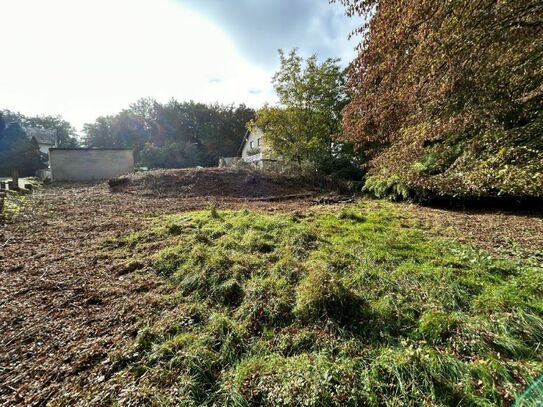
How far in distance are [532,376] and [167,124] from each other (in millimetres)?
44422

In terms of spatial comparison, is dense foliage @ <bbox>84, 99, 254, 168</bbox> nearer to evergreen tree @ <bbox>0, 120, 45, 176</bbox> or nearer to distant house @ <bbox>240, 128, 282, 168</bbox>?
distant house @ <bbox>240, 128, 282, 168</bbox>

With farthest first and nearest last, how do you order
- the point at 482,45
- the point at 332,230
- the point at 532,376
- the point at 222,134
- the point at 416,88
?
the point at 222,134, the point at 332,230, the point at 416,88, the point at 482,45, the point at 532,376

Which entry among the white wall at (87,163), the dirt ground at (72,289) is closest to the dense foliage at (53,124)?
the white wall at (87,163)

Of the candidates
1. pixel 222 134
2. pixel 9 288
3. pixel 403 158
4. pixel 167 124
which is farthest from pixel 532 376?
pixel 167 124

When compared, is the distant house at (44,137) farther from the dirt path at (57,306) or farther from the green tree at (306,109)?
the dirt path at (57,306)

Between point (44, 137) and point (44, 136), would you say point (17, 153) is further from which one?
point (44, 136)

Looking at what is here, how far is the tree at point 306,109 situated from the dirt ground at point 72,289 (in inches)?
410

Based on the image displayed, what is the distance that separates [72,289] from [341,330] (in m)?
3.49

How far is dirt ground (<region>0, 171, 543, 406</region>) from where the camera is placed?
7.52ft

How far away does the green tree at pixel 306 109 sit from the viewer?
1673cm

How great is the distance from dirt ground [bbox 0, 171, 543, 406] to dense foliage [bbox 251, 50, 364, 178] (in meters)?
10.2

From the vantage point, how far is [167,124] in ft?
133

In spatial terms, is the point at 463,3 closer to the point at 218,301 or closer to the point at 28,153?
the point at 218,301

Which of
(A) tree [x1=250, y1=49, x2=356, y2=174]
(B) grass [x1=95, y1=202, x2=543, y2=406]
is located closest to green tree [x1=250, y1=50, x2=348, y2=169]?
(A) tree [x1=250, y1=49, x2=356, y2=174]
